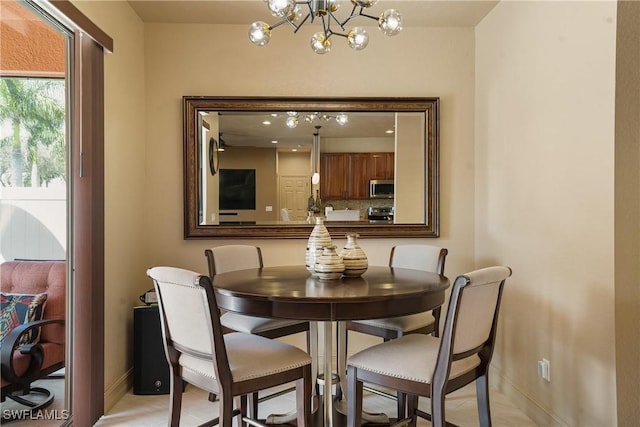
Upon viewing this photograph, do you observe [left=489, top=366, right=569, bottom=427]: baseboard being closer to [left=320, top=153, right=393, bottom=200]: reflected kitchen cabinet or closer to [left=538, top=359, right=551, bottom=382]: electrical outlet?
[left=538, top=359, right=551, bottom=382]: electrical outlet

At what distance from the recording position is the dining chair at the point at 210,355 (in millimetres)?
1591

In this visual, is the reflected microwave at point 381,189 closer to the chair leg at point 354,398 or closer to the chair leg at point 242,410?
the chair leg at point 354,398

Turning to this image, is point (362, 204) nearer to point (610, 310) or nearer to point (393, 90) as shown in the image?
point (393, 90)

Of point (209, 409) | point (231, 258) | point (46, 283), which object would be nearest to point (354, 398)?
point (209, 409)

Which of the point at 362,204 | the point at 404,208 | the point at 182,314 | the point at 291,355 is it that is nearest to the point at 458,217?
the point at 404,208

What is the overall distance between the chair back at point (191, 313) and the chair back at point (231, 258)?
0.86 m

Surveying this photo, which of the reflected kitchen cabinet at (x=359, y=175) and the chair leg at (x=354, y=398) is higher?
the reflected kitchen cabinet at (x=359, y=175)

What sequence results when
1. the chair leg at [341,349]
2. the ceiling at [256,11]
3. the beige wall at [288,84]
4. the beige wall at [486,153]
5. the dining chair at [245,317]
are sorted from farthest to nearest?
the beige wall at [288,84] → the ceiling at [256,11] → the dining chair at [245,317] → the chair leg at [341,349] → the beige wall at [486,153]

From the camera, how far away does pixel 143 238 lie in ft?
10.1

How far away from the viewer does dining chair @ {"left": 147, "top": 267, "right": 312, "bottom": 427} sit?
1.59 metres

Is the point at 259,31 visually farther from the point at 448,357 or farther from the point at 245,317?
the point at 448,357

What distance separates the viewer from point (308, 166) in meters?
3.18

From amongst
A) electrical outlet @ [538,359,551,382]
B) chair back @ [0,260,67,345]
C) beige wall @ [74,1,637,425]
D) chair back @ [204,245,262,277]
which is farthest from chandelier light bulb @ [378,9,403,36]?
chair back @ [0,260,67,345]

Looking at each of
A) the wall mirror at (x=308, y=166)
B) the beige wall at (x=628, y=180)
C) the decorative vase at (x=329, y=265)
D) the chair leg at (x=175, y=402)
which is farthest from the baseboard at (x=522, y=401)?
the chair leg at (x=175, y=402)
